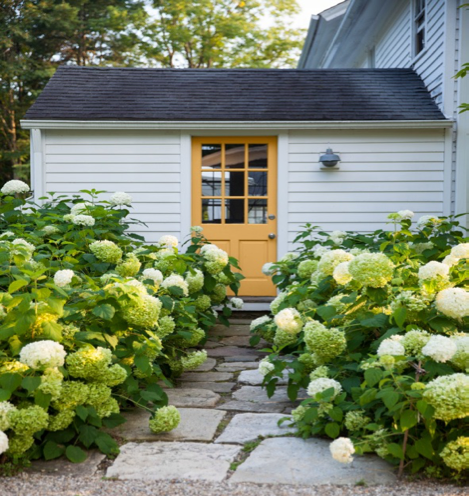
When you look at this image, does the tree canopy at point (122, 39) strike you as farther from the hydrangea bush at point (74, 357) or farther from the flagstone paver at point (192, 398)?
the hydrangea bush at point (74, 357)

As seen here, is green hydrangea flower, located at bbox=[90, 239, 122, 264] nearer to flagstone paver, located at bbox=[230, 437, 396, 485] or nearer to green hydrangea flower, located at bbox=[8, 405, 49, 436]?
green hydrangea flower, located at bbox=[8, 405, 49, 436]

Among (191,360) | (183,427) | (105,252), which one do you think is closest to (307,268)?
(191,360)

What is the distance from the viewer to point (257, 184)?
7.05 meters

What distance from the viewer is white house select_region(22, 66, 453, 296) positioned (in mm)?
6789

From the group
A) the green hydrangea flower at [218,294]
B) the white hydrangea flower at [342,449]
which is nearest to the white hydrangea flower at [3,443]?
the white hydrangea flower at [342,449]

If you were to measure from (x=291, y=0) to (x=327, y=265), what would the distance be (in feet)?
74.4

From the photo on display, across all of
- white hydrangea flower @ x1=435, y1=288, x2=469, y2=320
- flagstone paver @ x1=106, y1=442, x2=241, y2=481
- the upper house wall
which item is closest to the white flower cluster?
white hydrangea flower @ x1=435, y1=288, x2=469, y2=320

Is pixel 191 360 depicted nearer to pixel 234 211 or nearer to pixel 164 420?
pixel 164 420

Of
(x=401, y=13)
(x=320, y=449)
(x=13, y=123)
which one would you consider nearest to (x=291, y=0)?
(x=13, y=123)

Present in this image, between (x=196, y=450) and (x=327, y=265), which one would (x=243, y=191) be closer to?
(x=327, y=265)

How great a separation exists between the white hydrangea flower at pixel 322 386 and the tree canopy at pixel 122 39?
16.3 meters

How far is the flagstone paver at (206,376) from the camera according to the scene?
4137mm

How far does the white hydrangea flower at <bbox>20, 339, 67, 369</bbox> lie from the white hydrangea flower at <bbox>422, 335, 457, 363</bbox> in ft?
4.93

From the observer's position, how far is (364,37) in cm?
1038
